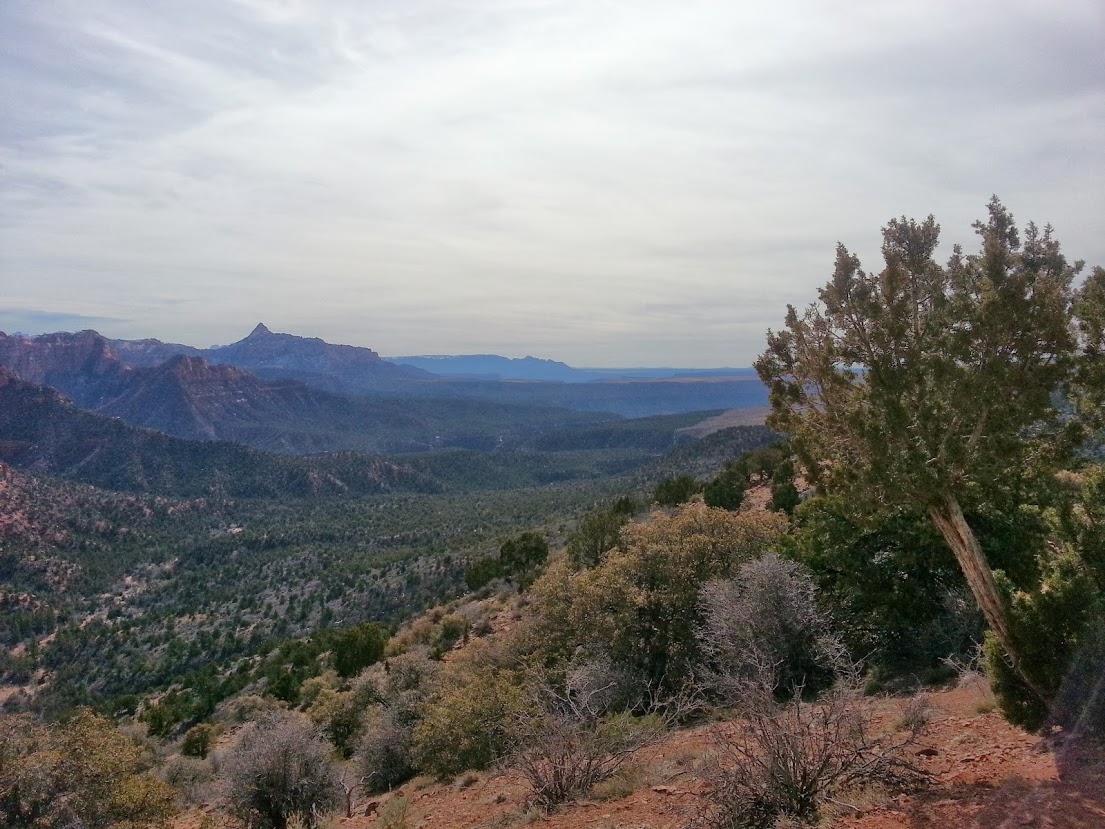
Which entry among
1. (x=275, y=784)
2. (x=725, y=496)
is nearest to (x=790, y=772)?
(x=275, y=784)

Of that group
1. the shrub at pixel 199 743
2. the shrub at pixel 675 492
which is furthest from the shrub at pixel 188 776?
the shrub at pixel 675 492

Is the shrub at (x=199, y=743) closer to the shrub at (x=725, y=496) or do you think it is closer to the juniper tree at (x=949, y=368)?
the shrub at (x=725, y=496)

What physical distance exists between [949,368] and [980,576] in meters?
3.24

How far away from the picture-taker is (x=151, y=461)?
155m

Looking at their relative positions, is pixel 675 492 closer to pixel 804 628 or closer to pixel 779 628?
pixel 804 628

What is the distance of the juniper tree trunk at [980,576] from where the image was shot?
903 centimetres

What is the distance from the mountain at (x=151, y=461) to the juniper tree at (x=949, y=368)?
14607 centimetres

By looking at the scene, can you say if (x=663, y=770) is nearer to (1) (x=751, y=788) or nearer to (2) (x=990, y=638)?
(1) (x=751, y=788)

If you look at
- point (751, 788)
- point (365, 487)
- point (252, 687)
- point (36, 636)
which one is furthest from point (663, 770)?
point (365, 487)

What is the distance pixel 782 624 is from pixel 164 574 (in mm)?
98182

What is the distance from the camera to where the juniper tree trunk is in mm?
9031

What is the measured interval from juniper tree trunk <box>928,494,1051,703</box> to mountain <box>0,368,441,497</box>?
5751 inches

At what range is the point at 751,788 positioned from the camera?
7242 millimetres

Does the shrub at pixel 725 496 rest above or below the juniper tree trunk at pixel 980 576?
below
